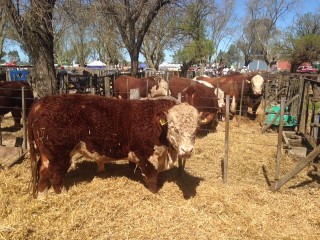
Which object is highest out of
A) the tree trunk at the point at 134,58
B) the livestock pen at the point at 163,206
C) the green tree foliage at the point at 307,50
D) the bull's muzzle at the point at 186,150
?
the green tree foliage at the point at 307,50

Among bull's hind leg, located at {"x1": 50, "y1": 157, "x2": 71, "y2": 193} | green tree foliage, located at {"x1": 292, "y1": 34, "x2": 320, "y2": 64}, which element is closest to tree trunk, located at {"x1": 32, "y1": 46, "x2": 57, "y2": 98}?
bull's hind leg, located at {"x1": 50, "y1": 157, "x2": 71, "y2": 193}

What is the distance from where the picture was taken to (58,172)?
161 inches

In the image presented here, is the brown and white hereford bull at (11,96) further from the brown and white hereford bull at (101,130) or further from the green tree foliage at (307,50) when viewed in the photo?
the green tree foliage at (307,50)

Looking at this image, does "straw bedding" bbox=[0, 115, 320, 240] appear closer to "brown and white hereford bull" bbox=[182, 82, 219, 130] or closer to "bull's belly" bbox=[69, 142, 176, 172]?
"bull's belly" bbox=[69, 142, 176, 172]

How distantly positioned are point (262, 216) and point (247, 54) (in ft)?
212

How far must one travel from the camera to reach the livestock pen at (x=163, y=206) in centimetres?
334

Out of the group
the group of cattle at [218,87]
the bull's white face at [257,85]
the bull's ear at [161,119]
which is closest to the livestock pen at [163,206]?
the bull's ear at [161,119]

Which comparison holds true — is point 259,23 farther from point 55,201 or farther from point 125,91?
point 55,201

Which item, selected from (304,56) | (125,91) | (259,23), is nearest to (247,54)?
(259,23)

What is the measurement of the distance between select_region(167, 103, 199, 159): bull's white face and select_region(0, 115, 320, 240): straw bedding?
83 centimetres

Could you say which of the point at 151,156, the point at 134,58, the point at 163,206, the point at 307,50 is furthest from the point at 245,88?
the point at 307,50

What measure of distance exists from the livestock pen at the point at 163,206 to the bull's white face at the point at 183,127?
32.6 inches

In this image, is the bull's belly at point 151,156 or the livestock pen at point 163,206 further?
the bull's belly at point 151,156

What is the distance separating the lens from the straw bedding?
3.33 meters
